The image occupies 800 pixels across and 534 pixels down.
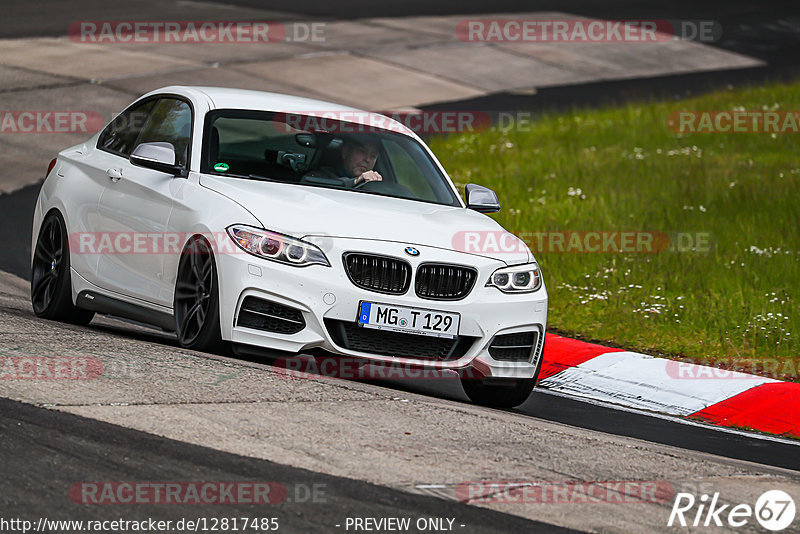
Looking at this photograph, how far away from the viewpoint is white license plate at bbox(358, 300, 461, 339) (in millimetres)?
7250

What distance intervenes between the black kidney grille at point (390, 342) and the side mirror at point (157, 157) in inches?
59.7

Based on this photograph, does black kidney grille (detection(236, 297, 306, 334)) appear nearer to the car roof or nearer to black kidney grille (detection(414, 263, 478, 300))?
black kidney grille (detection(414, 263, 478, 300))

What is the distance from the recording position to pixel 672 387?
29.4 feet

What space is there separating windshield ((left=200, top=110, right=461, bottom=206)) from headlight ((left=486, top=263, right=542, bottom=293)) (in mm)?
984

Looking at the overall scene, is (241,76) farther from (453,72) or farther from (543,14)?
(543,14)

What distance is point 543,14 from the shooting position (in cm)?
3131

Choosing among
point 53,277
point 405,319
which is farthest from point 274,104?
point 405,319

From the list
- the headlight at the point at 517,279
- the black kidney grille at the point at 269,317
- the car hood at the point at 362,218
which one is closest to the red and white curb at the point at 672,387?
the headlight at the point at 517,279

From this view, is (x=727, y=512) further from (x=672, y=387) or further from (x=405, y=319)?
(x=672, y=387)

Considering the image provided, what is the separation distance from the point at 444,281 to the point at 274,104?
1979 mm

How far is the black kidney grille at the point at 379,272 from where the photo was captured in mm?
7289

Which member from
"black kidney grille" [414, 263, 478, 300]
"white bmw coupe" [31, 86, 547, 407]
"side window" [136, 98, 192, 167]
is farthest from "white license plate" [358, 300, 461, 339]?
"side window" [136, 98, 192, 167]

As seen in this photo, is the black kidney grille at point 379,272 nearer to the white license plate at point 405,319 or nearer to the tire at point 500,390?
the white license plate at point 405,319

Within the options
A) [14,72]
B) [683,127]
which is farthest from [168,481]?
[14,72]
